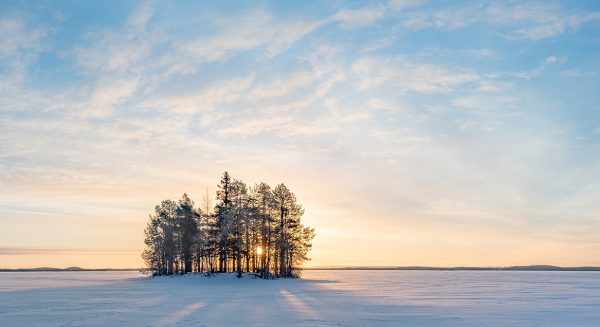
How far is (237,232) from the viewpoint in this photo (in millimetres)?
85938

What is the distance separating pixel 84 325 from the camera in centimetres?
2475

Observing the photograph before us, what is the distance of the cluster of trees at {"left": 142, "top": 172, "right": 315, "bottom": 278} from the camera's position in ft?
289

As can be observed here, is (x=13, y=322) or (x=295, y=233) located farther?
(x=295, y=233)

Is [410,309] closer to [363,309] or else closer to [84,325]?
[363,309]

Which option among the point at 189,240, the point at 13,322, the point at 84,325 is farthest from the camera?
the point at 189,240

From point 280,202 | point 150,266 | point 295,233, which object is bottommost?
point 150,266

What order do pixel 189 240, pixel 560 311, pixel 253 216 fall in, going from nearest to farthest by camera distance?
pixel 560 311
pixel 253 216
pixel 189 240

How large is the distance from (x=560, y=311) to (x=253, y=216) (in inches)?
2382

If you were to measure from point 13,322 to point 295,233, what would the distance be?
70.0m

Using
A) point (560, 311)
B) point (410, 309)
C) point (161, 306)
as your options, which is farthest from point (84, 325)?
point (560, 311)

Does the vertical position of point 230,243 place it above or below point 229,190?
below

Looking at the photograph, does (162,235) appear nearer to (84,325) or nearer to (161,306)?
(161,306)

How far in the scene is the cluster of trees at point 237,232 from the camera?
289 feet

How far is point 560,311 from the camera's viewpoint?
3186 centimetres
